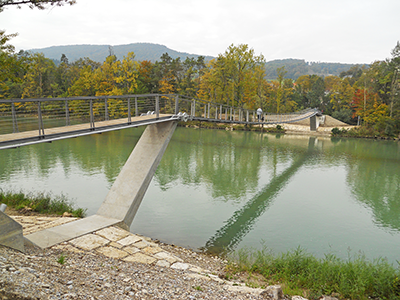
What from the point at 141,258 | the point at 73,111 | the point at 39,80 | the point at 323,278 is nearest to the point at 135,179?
the point at 141,258

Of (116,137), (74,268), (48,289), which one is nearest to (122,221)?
(74,268)

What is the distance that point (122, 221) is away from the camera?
301 inches

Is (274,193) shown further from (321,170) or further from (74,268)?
(74,268)

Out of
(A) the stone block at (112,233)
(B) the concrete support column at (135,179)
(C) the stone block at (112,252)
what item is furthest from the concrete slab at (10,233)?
(B) the concrete support column at (135,179)

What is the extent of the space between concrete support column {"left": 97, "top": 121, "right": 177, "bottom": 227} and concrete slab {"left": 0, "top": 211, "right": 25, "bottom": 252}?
3129 millimetres

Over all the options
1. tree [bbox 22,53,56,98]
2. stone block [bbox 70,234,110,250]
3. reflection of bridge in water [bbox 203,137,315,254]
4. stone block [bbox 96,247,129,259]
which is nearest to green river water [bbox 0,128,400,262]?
reflection of bridge in water [bbox 203,137,315,254]

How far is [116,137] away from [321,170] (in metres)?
18.4

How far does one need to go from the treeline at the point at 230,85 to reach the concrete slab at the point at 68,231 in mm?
A: 29055

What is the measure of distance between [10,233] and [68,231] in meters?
2.02

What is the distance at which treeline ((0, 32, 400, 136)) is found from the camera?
118ft

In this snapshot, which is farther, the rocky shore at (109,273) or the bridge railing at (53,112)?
the bridge railing at (53,112)

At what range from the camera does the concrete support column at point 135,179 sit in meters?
7.94

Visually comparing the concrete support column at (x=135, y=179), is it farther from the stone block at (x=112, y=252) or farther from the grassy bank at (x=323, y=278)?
the grassy bank at (x=323, y=278)

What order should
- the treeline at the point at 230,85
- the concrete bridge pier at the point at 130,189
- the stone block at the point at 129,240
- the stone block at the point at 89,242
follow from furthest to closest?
the treeline at the point at 230,85, the concrete bridge pier at the point at 130,189, the stone block at the point at 129,240, the stone block at the point at 89,242
